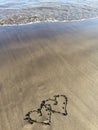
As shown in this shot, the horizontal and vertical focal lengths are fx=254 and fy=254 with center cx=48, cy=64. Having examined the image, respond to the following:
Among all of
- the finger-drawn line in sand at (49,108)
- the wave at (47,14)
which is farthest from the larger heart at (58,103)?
the wave at (47,14)

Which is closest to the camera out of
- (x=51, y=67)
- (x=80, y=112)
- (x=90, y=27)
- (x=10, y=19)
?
(x=80, y=112)

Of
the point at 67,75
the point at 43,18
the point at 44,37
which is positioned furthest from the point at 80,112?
the point at 43,18

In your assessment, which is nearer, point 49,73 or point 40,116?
point 40,116

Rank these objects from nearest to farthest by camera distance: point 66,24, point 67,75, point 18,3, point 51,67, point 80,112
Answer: point 80,112, point 67,75, point 51,67, point 66,24, point 18,3

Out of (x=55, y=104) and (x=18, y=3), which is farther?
(x=18, y=3)

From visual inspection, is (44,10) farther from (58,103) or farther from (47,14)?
(58,103)

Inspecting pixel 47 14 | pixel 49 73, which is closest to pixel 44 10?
pixel 47 14

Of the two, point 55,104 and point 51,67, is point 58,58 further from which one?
point 55,104

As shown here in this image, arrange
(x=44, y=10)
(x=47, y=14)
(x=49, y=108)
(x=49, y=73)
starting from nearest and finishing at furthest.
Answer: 1. (x=49, y=108)
2. (x=49, y=73)
3. (x=47, y=14)
4. (x=44, y=10)
